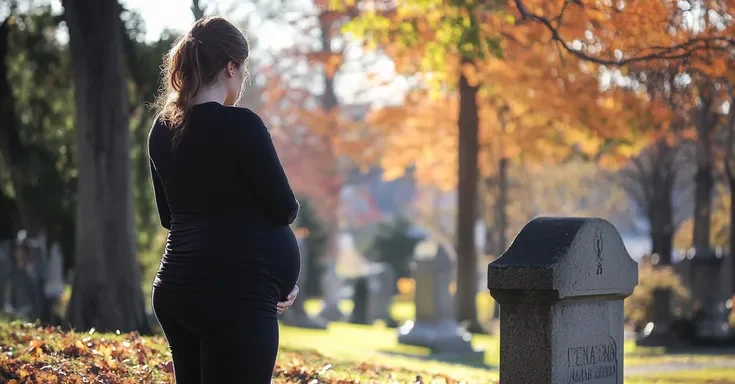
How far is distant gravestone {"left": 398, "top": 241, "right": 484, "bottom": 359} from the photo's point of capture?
19.3 meters

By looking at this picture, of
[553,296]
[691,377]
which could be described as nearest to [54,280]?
[691,377]

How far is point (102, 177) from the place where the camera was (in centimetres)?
1187

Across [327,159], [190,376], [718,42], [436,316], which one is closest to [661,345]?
A: [436,316]

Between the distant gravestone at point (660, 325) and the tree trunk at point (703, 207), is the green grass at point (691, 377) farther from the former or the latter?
the tree trunk at point (703, 207)

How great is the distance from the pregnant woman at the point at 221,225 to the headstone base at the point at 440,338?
15.2m

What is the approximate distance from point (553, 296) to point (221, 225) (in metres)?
2.88

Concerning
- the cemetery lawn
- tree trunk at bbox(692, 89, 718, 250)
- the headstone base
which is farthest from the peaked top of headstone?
tree trunk at bbox(692, 89, 718, 250)

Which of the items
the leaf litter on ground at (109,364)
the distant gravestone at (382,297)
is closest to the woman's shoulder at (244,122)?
the leaf litter on ground at (109,364)

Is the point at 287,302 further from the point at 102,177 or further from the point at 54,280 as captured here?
the point at 54,280

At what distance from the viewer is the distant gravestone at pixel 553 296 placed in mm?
6297

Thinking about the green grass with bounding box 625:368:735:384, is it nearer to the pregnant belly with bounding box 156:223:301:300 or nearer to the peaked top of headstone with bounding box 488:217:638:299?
the peaked top of headstone with bounding box 488:217:638:299

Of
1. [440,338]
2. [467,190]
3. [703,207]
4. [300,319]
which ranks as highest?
[467,190]

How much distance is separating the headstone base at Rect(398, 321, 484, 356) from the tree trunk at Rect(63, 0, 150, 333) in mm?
8081

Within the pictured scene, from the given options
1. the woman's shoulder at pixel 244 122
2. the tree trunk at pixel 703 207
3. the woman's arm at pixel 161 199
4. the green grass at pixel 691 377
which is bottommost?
the green grass at pixel 691 377
